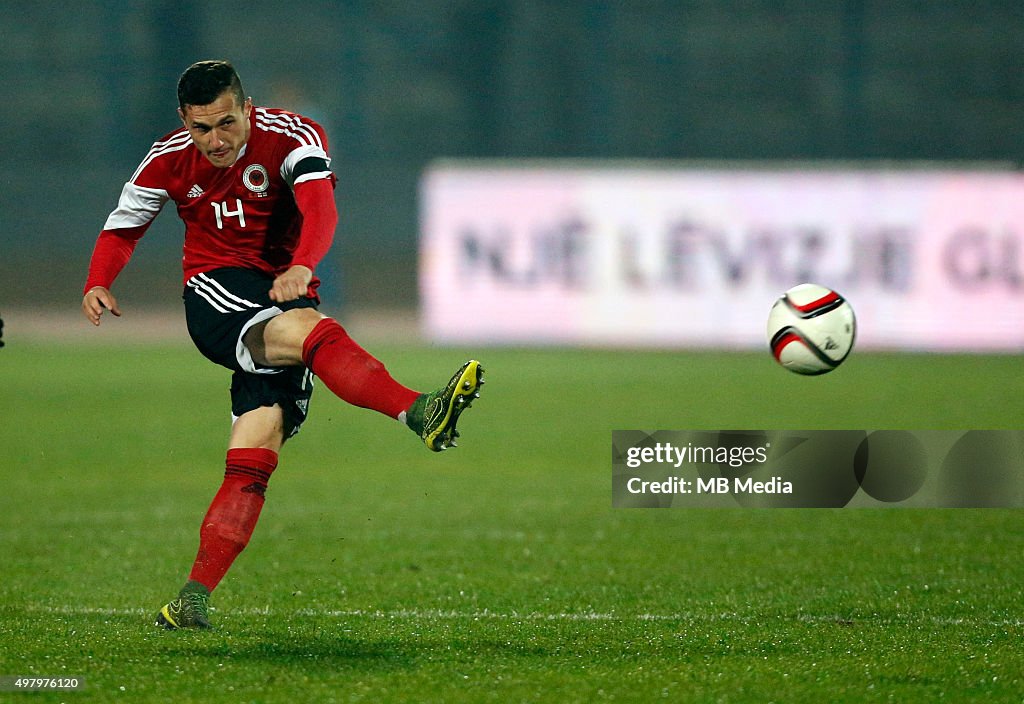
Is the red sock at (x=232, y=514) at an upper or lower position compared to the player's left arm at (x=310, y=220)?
lower

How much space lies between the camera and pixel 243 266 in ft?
17.7

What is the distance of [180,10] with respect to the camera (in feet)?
96.5

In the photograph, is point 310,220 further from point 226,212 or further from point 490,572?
point 490,572

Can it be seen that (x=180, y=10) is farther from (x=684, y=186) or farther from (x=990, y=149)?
(x=990, y=149)

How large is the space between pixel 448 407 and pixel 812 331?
8.07ft

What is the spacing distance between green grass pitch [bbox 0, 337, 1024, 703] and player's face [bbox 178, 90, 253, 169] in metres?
1.72

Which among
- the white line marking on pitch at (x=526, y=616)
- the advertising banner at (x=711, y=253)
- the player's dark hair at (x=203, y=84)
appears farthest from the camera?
the advertising banner at (x=711, y=253)

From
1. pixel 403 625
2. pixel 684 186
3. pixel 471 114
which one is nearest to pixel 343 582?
pixel 403 625

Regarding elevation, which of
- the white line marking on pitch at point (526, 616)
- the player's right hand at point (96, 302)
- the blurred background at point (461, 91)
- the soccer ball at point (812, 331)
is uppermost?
the blurred background at point (461, 91)

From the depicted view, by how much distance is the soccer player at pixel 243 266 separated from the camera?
5.07 meters

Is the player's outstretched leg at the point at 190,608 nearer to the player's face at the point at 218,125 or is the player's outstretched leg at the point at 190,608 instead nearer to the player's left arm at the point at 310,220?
the player's left arm at the point at 310,220

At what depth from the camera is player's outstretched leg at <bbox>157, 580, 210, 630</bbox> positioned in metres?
5.20

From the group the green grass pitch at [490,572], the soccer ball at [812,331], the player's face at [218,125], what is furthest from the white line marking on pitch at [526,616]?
the player's face at [218,125]

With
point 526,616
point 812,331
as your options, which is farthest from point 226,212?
point 812,331
